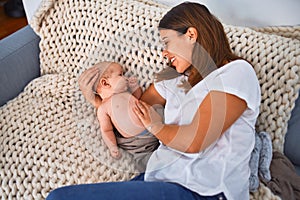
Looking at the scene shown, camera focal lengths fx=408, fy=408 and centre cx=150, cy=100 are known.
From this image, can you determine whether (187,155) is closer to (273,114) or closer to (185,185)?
(185,185)

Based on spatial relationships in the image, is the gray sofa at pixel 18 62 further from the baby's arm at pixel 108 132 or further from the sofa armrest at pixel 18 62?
the baby's arm at pixel 108 132

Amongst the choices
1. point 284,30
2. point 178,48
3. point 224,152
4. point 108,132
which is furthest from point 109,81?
point 284,30

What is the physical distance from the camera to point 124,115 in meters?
1.13

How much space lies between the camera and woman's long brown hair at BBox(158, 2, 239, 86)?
99cm

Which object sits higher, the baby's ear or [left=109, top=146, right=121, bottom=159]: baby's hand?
the baby's ear

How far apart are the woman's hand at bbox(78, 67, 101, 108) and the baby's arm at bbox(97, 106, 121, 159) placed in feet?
0.13

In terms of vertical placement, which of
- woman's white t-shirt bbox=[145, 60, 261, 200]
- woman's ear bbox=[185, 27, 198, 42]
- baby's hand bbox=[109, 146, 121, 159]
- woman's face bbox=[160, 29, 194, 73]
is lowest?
baby's hand bbox=[109, 146, 121, 159]

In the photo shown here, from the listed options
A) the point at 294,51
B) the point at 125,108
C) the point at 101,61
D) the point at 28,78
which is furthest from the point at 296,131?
the point at 28,78

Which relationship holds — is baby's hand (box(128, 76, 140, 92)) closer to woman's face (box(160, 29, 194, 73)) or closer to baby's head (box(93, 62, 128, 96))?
baby's head (box(93, 62, 128, 96))

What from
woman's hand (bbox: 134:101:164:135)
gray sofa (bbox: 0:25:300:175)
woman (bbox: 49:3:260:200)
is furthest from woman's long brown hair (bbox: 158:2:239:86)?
gray sofa (bbox: 0:25:300:175)

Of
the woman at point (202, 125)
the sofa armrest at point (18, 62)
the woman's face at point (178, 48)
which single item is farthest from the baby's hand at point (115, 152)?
the sofa armrest at point (18, 62)

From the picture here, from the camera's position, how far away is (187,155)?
1007mm

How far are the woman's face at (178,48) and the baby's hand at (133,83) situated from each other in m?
0.23

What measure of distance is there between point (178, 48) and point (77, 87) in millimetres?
464
